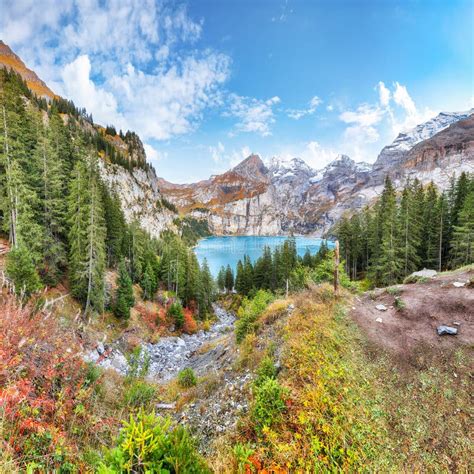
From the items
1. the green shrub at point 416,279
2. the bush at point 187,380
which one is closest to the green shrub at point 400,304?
the green shrub at point 416,279

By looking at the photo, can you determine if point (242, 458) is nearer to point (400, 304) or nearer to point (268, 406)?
point (268, 406)

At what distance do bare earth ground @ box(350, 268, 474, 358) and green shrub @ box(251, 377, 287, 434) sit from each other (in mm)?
4889

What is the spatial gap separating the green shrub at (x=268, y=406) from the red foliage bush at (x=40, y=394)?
3.59 m

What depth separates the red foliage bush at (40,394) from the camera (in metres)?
3.58

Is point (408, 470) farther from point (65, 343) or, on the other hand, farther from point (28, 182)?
point (28, 182)

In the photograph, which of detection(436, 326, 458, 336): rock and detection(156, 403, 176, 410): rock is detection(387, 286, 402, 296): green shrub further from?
detection(156, 403, 176, 410): rock

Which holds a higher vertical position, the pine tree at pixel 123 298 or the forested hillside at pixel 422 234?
the forested hillside at pixel 422 234

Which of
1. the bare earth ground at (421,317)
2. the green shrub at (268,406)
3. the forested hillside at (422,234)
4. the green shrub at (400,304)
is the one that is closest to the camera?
the green shrub at (268,406)

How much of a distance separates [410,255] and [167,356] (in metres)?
33.2

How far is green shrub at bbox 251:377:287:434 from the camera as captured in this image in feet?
17.0

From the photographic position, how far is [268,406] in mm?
5398

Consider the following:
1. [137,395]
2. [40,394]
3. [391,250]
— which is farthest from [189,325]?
[40,394]

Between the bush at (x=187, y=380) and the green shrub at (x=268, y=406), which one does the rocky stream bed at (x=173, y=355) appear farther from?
the green shrub at (x=268, y=406)

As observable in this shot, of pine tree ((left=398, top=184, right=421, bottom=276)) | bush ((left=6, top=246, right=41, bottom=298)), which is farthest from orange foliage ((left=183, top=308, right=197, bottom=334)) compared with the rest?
pine tree ((left=398, top=184, right=421, bottom=276))
